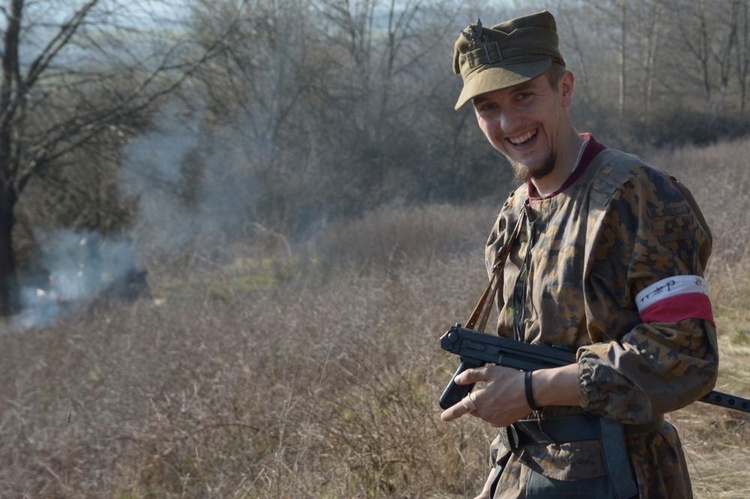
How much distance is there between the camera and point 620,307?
1.89m

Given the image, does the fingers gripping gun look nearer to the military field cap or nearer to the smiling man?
the smiling man

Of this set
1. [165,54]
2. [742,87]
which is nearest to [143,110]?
[165,54]

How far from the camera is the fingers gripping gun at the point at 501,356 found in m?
1.98

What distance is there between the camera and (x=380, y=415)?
177 inches

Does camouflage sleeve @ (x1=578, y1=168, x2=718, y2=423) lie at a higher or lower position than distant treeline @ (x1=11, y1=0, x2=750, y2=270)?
higher

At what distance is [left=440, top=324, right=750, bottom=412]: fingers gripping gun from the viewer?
6.49ft

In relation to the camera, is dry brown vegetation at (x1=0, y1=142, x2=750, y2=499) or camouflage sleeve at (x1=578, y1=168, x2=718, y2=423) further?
dry brown vegetation at (x1=0, y1=142, x2=750, y2=499)

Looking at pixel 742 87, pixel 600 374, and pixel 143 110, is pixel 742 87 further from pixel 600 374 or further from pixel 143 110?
pixel 600 374

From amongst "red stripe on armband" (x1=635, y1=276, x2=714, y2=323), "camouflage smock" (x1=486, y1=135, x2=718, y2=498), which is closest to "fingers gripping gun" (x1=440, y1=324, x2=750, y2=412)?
"camouflage smock" (x1=486, y1=135, x2=718, y2=498)

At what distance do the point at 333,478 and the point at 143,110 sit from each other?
14596mm

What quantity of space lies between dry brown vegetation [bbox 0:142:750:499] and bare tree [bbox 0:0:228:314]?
5.32 metres

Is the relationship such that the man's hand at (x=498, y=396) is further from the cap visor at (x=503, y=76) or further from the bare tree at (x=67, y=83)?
the bare tree at (x=67, y=83)

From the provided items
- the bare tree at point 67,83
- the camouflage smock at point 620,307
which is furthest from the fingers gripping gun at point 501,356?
the bare tree at point 67,83

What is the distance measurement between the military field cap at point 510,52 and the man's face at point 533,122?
1.5 inches
